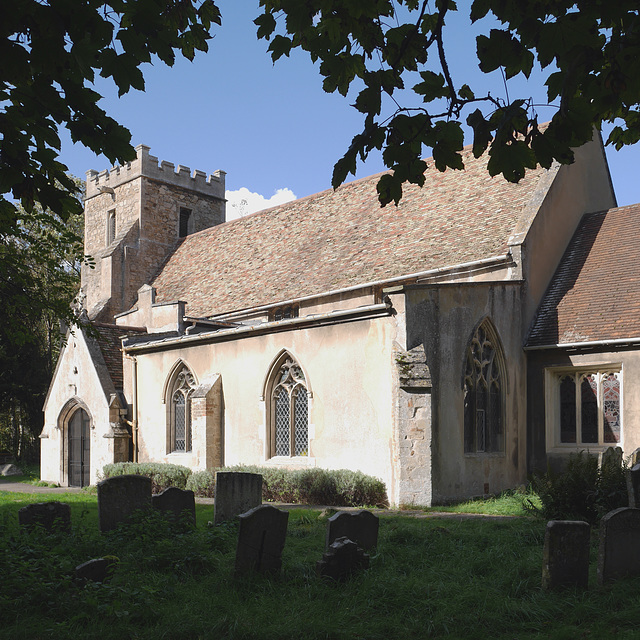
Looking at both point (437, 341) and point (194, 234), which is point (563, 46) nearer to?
point (437, 341)

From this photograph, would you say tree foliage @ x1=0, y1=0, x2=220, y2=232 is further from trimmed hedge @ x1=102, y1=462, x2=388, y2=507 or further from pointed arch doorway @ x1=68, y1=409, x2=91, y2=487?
pointed arch doorway @ x1=68, y1=409, x2=91, y2=487

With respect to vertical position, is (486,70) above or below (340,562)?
above

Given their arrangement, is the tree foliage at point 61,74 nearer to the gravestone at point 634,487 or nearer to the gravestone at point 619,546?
the gravestone at point 619,546

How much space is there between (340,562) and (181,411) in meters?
13.3

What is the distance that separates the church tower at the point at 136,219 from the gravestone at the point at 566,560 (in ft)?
85.1

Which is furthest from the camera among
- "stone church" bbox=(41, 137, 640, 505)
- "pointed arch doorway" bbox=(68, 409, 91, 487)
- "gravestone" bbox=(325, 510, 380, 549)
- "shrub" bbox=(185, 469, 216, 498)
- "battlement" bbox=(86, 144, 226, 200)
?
"battlement" bbox=(86, 144, 226, 200)

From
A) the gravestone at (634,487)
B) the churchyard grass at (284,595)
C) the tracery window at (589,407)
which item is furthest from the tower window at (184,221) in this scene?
the gravestone at (634,487)

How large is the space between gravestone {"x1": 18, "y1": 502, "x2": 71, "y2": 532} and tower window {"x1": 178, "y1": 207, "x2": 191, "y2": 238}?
26185 mm

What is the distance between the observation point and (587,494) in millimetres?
10508

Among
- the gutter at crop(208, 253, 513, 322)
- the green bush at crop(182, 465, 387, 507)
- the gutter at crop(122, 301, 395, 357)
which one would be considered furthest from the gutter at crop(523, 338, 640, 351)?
the green bush at crop(182, 465, 387, 507)

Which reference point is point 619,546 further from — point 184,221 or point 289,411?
point 184,221

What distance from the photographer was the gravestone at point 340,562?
734cm

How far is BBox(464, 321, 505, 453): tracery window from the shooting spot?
51.0 ft

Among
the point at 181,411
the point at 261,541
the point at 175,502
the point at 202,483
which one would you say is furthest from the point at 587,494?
the point at 181,411
